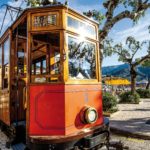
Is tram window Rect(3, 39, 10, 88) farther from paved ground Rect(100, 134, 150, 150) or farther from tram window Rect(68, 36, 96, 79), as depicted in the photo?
paved ground Rect(100, 134, 150, 150)

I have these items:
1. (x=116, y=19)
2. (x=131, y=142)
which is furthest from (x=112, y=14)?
(x=131, y=142)

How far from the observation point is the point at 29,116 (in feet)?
16.4

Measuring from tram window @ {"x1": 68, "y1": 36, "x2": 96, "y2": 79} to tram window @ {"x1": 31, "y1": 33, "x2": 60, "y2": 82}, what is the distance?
28 cm

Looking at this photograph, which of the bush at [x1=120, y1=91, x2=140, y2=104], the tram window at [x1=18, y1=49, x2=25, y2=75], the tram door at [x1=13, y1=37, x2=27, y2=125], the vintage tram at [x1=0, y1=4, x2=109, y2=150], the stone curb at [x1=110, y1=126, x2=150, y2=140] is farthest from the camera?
the bush at [x1=120, y1=91, x2=140, y2=104]

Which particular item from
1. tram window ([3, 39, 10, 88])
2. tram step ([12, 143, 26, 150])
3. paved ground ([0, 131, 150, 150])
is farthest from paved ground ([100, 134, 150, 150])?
tram window ([3, 39, 10, 88])

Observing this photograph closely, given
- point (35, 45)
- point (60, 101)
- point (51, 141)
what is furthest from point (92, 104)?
point (35, 45)

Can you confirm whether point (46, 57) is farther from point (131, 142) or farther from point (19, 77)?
point (131, 142)

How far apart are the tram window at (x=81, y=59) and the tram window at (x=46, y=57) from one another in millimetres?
282

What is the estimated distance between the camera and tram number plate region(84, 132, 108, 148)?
504 centimetres

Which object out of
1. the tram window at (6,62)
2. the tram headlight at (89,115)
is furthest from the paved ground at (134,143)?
A: the tram window at (6,62)

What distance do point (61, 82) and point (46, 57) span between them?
4.17 ft

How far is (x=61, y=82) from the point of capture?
16.4 ft

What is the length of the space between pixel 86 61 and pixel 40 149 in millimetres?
2157

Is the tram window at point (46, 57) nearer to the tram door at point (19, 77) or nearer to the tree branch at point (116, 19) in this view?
the tram door at point (19, 77)
